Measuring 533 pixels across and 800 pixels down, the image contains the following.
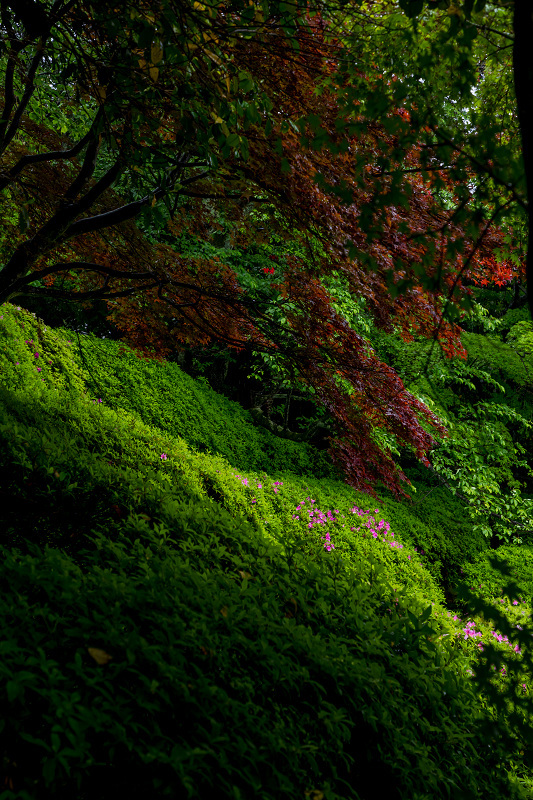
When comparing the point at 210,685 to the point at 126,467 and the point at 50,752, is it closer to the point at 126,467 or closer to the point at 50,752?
the point at 50,752

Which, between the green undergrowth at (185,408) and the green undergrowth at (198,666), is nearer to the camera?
the green undergrowth at (198,666)

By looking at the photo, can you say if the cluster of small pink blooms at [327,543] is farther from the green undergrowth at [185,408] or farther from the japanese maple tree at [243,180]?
the green undergrowth at [185,408]

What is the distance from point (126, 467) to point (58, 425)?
0.88m

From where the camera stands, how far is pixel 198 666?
181 cm

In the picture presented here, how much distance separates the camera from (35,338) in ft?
22.9

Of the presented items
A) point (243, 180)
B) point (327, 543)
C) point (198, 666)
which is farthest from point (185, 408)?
point (198, 666)

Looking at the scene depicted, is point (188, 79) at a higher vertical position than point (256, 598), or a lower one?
higher

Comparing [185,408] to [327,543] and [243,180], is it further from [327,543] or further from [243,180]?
[243,180]

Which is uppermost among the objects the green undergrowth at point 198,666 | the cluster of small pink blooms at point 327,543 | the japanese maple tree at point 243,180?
the japanese maple tree at point 243,180

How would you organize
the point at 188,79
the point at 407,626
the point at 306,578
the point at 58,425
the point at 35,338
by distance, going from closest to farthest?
the point at 188,79 < the point at 407,626 < the point at 306,578 < the point at 58,425 < the point at 35,338

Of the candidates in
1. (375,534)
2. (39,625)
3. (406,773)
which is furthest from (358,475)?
(39,625)

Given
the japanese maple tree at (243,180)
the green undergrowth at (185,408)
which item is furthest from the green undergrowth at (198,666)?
the green undergrowth at (185,408)

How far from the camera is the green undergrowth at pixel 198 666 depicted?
1429 mm

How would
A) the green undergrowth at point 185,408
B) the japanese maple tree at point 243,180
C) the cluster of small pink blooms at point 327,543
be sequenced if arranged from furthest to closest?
1. the green undergrowth at point 185,408
2. the cluster of small pink blooms at point 327,543
3. the japanese maple tree at point 243,180
